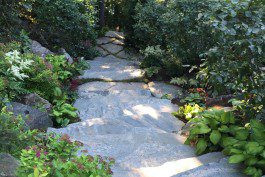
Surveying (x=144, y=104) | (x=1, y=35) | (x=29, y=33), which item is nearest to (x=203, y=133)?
(x=144, y=104)

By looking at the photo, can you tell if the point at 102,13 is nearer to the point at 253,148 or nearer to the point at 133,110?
the point at 133,110

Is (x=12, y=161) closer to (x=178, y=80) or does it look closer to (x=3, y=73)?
(x=3, y=73)

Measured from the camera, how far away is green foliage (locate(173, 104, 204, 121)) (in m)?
6.76

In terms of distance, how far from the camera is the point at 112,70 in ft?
33.3

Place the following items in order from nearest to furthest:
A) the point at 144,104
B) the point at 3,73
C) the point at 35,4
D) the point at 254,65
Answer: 1. the point at 254,65
2. the point at 3,73
3. the point at 144,104
4. the point at 35,4

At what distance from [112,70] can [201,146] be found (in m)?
5.64

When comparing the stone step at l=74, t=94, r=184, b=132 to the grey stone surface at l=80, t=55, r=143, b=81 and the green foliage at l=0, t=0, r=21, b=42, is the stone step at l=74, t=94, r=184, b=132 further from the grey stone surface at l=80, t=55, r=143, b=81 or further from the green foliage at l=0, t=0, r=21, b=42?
the green foliage at l=0, t=0, r=21, b=42

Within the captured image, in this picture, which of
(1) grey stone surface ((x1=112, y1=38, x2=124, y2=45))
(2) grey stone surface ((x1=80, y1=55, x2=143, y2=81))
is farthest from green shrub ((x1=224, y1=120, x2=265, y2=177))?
(1) grey stone surface ((x1=112, y1=38, x2=124, y2=45))

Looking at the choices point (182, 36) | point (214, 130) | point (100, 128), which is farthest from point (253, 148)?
point (182, 36)

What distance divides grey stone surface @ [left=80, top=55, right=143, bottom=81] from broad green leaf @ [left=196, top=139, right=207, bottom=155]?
15.4 ft

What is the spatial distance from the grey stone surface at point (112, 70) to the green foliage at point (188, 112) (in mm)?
2667

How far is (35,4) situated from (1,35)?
226cm

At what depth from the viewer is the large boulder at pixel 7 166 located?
2.55m

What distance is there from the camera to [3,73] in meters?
5.92
